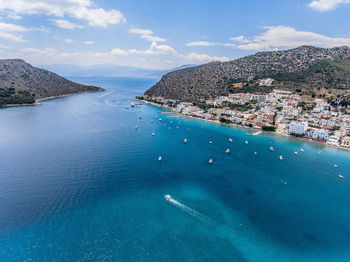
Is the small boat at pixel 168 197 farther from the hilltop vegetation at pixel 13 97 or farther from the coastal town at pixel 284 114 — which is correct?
the hilltop vegetation at pixel 13 97

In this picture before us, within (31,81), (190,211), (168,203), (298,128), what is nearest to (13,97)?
(31,81)

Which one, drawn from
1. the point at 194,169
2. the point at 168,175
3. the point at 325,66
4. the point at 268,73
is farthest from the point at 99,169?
the point at 325,66

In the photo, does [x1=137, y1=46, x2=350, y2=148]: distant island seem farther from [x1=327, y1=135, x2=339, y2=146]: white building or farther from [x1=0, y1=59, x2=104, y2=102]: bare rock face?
[x1=0, y1=59, x2=104, y2=102]: bare rock face

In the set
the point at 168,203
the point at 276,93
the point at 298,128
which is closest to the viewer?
the point at 168,203

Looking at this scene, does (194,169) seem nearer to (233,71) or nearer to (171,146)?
(171,146)

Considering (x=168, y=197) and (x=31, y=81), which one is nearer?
(x=168, y=197)

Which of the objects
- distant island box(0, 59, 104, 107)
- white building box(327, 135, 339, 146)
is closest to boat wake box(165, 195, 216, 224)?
white building box(327, 135, 339, 146)

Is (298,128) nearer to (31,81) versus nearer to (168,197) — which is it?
(168,197)

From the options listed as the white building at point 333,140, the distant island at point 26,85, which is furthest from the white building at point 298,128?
the distant island at point 26,85
